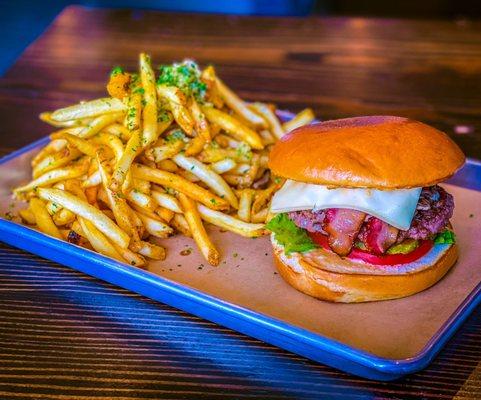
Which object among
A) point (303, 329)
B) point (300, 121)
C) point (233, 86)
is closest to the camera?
point (303, 329)

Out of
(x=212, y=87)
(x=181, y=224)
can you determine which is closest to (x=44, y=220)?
(x=181, y=224)

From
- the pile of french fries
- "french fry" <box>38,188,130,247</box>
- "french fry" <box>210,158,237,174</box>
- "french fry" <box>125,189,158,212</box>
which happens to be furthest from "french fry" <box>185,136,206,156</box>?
"french fry" <box>38,188,130,247</box>

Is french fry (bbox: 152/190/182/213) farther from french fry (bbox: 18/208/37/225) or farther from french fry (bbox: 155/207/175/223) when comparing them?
french fry (bbox: 18/208/37/225)

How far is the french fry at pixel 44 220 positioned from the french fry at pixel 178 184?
1.51ft

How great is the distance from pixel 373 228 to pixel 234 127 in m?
1.14

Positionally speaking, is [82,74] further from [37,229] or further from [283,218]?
[283,218]

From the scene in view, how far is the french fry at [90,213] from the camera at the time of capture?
3.00 meters

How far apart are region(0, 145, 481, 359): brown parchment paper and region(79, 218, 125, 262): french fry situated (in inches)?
8.2

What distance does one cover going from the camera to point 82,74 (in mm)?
5453

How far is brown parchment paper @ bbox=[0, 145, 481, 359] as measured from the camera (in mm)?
→ 2475

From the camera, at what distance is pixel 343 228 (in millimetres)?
2658

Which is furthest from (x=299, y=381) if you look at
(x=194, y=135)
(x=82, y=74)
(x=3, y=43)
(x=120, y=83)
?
(x=3, y=43)

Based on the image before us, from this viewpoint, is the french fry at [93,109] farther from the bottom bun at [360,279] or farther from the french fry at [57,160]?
the bottom bun at [360,279]

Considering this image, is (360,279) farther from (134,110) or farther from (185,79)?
(185,79)
